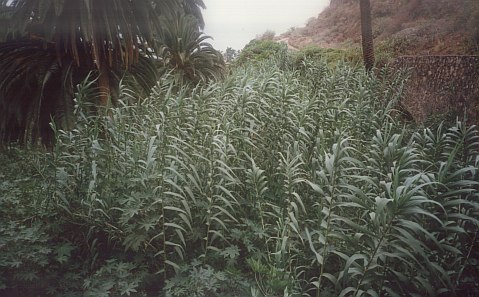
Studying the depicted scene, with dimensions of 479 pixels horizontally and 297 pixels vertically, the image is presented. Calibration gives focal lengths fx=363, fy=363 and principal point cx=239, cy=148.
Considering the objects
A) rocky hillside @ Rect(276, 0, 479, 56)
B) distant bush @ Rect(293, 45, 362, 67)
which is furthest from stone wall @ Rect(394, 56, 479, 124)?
distant bush @ Rect(293, 45, 362, 67)

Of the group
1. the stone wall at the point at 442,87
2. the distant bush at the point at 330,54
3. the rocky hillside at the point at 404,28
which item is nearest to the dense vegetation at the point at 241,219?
the stone wall at the point at 442,87

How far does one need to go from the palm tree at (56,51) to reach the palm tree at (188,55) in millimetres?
1304

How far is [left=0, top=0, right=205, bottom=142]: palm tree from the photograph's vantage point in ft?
14.6

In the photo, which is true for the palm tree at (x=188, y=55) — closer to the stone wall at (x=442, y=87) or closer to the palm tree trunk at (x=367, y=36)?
the palm tree trunk at (x=367, y=36)

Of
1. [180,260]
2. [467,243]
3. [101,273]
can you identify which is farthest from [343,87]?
[101,273]

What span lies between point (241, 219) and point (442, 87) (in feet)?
12.1

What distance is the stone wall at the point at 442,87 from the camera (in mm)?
4152

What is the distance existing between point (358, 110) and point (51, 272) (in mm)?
2769

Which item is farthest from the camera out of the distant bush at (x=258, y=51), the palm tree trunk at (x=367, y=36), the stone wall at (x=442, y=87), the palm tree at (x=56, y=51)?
the distant bush at (x=258, y=51)

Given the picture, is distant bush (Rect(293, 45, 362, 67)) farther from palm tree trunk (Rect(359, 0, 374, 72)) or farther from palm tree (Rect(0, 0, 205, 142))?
palm tree (Rect(0, 0, 205, 142))

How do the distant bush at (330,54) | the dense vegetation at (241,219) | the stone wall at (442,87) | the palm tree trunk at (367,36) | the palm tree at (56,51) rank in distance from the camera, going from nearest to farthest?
the dense vegetation at (241,219), the stone wall at (442,87), the palm tree at (56,51), the palm tree trunk at (367,36), the distant bush at (330,54)

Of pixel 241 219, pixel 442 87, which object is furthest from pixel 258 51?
pixel 241 219

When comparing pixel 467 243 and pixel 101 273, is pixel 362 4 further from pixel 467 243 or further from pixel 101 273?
pixel 101 273

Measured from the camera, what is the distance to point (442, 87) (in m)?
4.81
